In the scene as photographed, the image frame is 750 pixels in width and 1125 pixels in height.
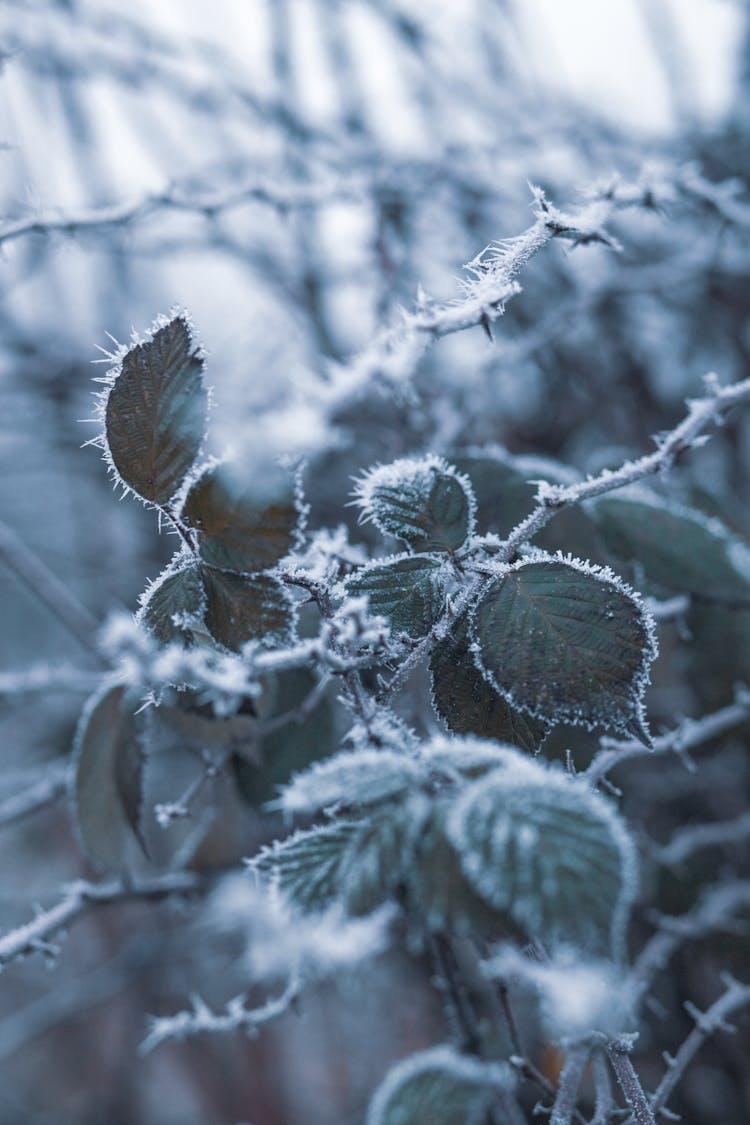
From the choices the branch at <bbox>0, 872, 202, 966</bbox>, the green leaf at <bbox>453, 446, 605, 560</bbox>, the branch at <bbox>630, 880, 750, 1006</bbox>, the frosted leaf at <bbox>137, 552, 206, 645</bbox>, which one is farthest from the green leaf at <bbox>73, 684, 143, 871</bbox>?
the branch at <bbox>630, 880, 750, 1006</bbox>

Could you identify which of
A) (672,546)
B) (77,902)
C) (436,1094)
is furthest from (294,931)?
(672,546)

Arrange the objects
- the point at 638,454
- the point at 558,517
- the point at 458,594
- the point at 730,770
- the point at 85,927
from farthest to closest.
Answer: the point at 85,927 < the point at 730,770 < the point at 638,454 < the point at 558,517 < the point at 458,594

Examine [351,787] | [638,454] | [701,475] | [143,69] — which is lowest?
[351,787]

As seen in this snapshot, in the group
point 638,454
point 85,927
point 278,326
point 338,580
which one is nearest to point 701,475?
point 638,454

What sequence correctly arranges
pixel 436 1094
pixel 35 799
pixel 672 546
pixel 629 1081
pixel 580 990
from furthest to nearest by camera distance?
pixel 35 799 → pixel 672 546 → pixel 436 1094 → pixel 629 1081 → pixel 580 990

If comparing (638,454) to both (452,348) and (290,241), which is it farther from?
(290,241)

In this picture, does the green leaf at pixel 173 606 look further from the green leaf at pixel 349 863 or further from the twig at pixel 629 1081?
the twig at pixel 629 1081

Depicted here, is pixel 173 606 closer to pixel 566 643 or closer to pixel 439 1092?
pixel 566 643
